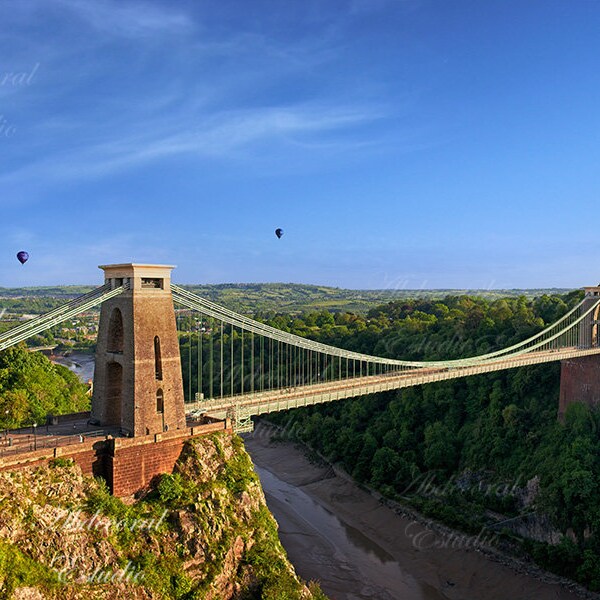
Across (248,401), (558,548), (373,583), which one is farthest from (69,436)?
(558,548)

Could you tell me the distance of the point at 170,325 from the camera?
1989 centimetres

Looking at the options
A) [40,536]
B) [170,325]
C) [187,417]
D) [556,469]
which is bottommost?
[556,469]

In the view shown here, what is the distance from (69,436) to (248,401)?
7.73m

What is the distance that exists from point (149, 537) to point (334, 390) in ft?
40.4

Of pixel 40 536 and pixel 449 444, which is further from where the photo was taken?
pixel 449 444

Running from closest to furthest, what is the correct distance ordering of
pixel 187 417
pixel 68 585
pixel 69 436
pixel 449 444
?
1. pixel 68 585
2. pixel 69 436
3. pixel 187 417
4. pixel 449 444

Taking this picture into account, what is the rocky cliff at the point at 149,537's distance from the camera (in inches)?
584

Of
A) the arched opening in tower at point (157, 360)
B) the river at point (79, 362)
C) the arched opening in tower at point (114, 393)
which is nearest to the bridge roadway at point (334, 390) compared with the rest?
the arched opening in tower at point (114, 393)

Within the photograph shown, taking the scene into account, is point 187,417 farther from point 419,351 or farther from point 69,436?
point 419,351

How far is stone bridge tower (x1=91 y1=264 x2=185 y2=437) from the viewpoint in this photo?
1884 cm

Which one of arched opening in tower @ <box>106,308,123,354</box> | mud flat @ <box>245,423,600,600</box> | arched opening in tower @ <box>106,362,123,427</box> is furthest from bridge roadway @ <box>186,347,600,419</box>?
mud flat @ <box>245,423,600,600</box>

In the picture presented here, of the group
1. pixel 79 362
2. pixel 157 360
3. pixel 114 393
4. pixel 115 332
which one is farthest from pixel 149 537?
pixel 79 362

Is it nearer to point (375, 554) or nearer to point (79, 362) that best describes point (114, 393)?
point (375, 554)

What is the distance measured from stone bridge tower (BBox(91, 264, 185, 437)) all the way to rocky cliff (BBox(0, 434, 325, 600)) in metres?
1.87
